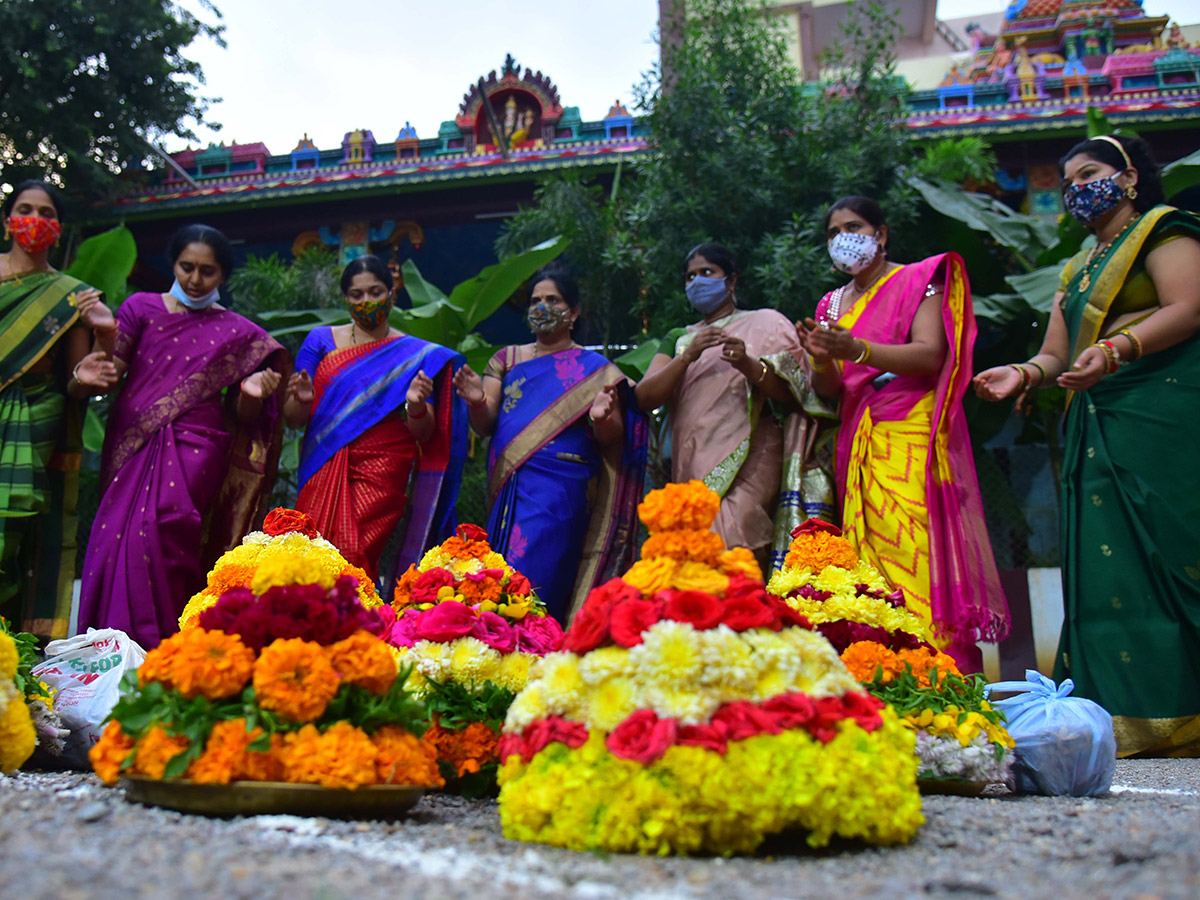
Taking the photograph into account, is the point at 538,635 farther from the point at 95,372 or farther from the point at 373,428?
the point at 95,372

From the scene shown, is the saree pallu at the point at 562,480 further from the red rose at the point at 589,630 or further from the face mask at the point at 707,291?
the red rose at the point at 589,630

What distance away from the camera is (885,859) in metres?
1.85

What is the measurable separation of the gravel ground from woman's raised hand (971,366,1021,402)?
218 cm

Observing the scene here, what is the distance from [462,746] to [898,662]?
132 centimetres

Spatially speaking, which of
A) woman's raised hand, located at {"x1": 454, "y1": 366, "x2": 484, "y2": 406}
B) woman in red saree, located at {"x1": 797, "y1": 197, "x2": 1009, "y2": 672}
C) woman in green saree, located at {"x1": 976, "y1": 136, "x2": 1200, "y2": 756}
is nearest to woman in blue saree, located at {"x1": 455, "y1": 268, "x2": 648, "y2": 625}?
woman's raised hand, located at {"x1": 454, "y1": 366, "x2": 484, "y2": 406}

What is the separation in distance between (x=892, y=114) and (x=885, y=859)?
672 centimetres

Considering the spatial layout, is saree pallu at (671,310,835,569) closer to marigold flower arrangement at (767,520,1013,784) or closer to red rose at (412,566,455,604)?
marigold flower arrangement at (767,520,1013,784)

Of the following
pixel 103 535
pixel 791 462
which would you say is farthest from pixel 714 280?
pixel 103 535

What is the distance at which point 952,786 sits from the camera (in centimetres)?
287

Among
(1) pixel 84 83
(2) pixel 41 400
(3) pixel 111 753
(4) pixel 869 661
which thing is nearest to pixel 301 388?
(2) pixel 41 400

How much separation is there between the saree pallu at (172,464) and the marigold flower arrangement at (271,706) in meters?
2.22

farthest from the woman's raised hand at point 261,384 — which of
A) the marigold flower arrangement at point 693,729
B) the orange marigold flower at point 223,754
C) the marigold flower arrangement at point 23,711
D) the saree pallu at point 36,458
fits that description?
the marigold flower arrangement at point 693,729

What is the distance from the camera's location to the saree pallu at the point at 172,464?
172 inches

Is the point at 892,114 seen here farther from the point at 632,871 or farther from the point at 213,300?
the point at 632,871
